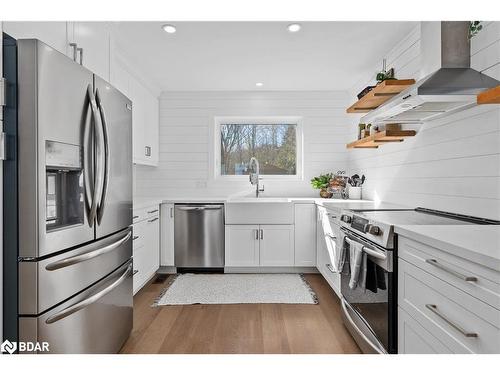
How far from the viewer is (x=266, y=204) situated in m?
3.75

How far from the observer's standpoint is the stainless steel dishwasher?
378 centimetres

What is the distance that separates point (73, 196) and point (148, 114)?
8.29ft

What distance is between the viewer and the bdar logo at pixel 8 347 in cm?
131

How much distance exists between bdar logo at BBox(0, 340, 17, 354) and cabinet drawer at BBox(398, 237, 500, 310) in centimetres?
169

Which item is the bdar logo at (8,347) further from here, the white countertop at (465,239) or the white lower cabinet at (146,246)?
the white countertop at (465,239)

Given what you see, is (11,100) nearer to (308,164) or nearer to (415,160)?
(415,160)

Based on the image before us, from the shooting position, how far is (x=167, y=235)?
12.4 ft

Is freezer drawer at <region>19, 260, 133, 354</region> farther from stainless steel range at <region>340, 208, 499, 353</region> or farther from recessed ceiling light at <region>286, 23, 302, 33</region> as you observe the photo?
recessed ceiling light at <region>286, 23, 302, 33</region>

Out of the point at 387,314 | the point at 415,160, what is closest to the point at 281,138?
the point at 415,160

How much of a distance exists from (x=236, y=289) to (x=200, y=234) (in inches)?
32.2

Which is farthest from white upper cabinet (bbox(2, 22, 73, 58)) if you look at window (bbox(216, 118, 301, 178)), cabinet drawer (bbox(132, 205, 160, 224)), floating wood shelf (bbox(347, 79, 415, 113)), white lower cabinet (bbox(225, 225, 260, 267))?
window (bbox(216, 118, 301, 178))

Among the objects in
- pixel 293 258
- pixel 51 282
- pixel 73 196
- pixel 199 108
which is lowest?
pixel 293 258

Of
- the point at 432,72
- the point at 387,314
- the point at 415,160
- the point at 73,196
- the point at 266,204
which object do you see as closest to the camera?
the point at 73,196

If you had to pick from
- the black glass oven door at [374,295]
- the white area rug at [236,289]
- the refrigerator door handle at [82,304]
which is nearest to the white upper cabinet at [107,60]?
the refrigerator door handle at [82,304]
